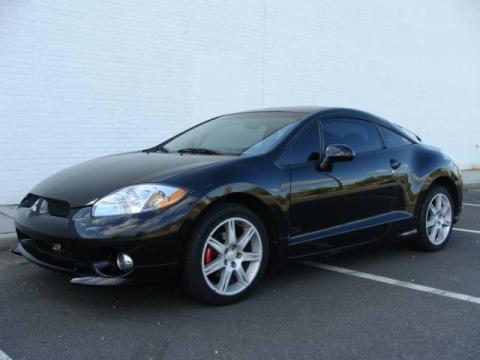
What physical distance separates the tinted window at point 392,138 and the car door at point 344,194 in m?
0.09

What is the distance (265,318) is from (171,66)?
686 cm

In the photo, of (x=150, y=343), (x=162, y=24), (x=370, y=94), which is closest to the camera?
(x=150, y=343)

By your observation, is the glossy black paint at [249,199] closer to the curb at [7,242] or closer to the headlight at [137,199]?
the headlight at [137,199]

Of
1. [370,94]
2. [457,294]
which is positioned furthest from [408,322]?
[370,94]

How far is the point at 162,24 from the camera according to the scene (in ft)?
31.6

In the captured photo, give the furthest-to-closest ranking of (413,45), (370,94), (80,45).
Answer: (413,45), (370,94), (80,45)

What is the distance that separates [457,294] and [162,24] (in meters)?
7.09

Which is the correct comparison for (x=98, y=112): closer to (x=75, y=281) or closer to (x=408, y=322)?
(x=75, y=281)

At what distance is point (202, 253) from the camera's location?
379cm

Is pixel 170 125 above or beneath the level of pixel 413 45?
beneath

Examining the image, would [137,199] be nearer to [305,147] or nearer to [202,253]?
[202,253]

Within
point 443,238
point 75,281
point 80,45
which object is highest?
point 80,45

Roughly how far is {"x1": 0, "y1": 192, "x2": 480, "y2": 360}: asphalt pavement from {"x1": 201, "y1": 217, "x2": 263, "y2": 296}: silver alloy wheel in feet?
0.63

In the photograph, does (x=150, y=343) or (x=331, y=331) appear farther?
(x=331, y=331)
